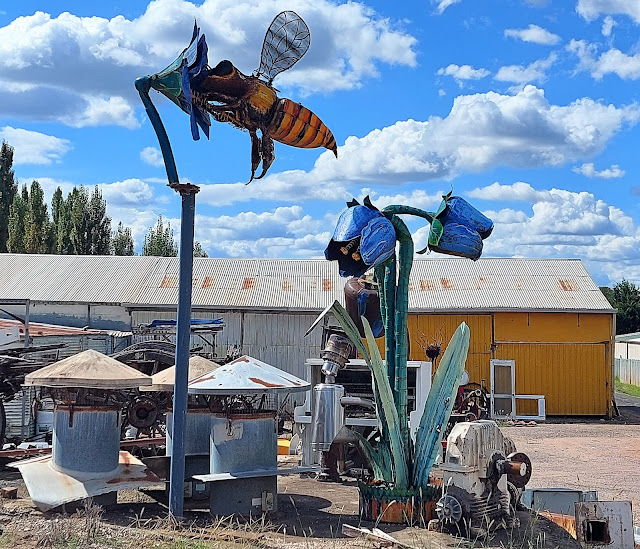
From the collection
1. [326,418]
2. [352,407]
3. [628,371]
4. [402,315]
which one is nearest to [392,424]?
[402,315]

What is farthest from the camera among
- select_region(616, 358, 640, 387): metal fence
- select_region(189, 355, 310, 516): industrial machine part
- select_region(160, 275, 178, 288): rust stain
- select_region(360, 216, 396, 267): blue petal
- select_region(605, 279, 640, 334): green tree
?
select_region(605, 279, 640, 334): green tree

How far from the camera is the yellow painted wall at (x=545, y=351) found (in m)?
24.2

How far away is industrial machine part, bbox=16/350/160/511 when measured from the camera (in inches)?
350

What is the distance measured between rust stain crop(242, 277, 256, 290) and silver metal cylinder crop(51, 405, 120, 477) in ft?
52.1

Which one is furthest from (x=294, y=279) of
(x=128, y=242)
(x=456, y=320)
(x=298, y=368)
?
(x=128, y=242)

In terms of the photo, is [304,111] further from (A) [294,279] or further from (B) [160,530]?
(A) [294,279]

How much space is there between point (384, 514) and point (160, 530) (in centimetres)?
224

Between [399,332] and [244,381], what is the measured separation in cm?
175

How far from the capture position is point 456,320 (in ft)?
79.8

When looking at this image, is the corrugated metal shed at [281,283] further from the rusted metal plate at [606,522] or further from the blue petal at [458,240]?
the rusted metal plate at [606,522]

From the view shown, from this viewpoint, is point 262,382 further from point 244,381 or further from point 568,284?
point 568,284

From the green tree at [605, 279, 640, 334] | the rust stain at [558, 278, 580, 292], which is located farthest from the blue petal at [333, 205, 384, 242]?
the green tree at [605, 279, 640, 334]

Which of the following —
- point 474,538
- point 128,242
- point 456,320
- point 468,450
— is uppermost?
point 128,242

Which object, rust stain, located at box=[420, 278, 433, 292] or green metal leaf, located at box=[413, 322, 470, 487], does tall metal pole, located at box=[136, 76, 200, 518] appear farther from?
rust stain, located at box=[420, 278, 433, 292]
